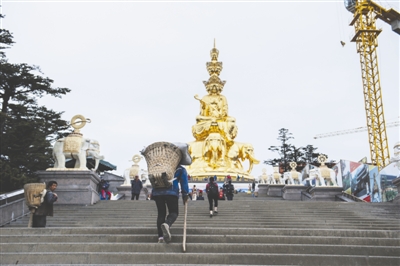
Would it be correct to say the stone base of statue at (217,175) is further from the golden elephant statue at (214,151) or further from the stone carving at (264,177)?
the stone carving at (264,177)

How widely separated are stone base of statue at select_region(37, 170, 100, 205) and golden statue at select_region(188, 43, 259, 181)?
14.2 metres

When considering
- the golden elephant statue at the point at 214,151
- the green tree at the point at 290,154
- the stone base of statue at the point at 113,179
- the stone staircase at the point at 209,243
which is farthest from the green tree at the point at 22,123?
the green tree at the point at 290,154

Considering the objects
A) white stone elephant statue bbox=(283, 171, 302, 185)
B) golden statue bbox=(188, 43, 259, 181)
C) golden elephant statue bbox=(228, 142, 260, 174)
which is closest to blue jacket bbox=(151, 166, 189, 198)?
white stone elephant statue bbox=(283, 171, 302, 185)

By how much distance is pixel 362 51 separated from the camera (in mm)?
45594

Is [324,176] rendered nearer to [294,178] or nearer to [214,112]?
[294,178]

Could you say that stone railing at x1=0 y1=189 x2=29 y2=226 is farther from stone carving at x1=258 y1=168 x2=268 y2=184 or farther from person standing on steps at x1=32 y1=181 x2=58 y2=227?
stone carving at x1=258 y1=168 x2=268 y2=184

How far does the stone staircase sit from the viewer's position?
5840 millimetres

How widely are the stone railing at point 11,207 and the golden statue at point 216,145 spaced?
1622cm

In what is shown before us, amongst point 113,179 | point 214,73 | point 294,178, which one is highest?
point 214,73

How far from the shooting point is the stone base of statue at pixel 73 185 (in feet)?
37.2

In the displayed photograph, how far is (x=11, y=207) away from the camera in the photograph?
9117mm

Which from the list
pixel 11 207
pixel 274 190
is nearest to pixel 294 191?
pixel 274 190

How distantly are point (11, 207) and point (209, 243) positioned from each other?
4816 mm

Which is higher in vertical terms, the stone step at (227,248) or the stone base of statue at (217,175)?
the stone base of statue at (217,175)
